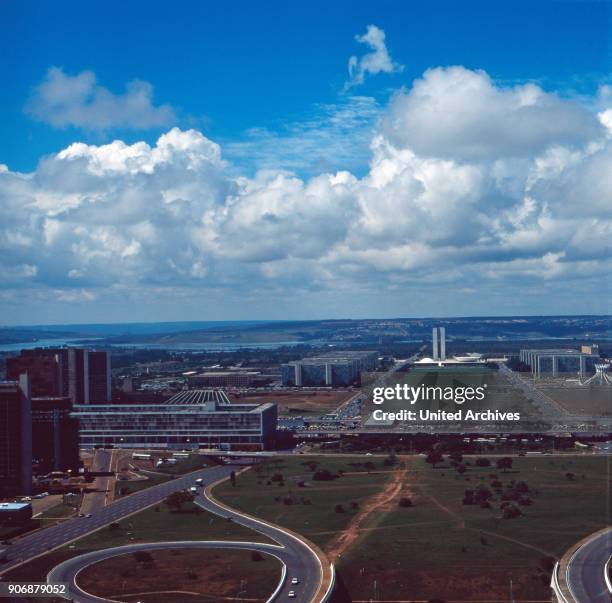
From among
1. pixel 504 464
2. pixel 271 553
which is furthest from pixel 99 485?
pixel 504 464

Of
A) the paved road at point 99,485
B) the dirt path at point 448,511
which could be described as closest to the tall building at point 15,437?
the paved road at point 99,485

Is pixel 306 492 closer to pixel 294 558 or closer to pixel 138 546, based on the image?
pixel 138 546

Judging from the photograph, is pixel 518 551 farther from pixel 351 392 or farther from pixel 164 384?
pixel 164 384

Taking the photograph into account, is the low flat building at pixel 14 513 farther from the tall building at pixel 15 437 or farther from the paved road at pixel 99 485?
the tall building at pixel 15 437

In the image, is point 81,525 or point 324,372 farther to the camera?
point 324,372

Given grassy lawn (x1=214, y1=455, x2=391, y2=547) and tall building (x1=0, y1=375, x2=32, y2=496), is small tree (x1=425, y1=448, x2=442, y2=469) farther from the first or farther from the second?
tall building (x1=0, y1=375, x2=32, y2=496)
